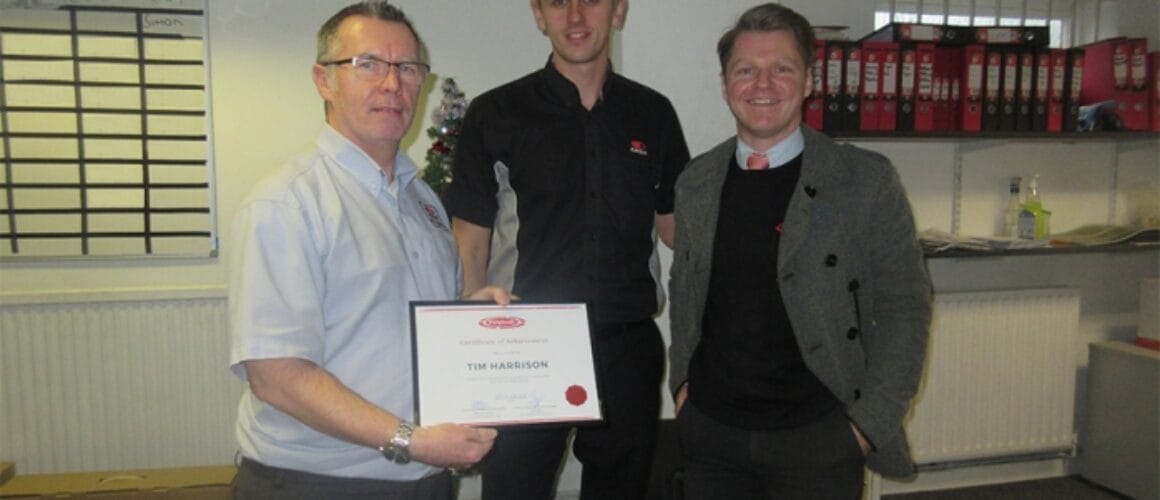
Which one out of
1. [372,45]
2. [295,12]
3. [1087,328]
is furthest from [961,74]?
[295,12]

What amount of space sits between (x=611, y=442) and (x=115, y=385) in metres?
2.46

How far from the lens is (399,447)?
4.01 feet

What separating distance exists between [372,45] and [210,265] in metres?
2.40

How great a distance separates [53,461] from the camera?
10.5ft

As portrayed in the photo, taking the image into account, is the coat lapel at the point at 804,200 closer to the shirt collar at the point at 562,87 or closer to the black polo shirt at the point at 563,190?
the black polo shirt at the point at 563,190

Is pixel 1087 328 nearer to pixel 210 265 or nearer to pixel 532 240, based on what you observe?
pixel 532 240

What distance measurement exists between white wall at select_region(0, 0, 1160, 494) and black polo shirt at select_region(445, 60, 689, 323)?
1488 millimetres

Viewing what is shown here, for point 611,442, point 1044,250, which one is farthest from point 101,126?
point 1044,250

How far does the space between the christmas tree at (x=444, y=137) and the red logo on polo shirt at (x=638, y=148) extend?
3.25ft

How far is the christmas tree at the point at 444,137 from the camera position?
8.97 feet

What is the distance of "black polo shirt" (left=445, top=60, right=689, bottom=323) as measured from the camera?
74.2 inches

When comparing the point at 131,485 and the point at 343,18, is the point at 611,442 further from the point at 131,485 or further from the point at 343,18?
the point at 131,485

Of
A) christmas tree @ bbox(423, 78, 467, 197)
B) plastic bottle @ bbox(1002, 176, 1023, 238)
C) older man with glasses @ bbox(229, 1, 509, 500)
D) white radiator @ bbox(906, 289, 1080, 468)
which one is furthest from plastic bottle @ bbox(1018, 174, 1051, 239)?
older man with glasses @ bbox(229, 1, 509, 500)

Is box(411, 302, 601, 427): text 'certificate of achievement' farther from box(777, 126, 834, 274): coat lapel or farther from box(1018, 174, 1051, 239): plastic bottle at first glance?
box(1018, 174, 1051, 239): plastic bottle
